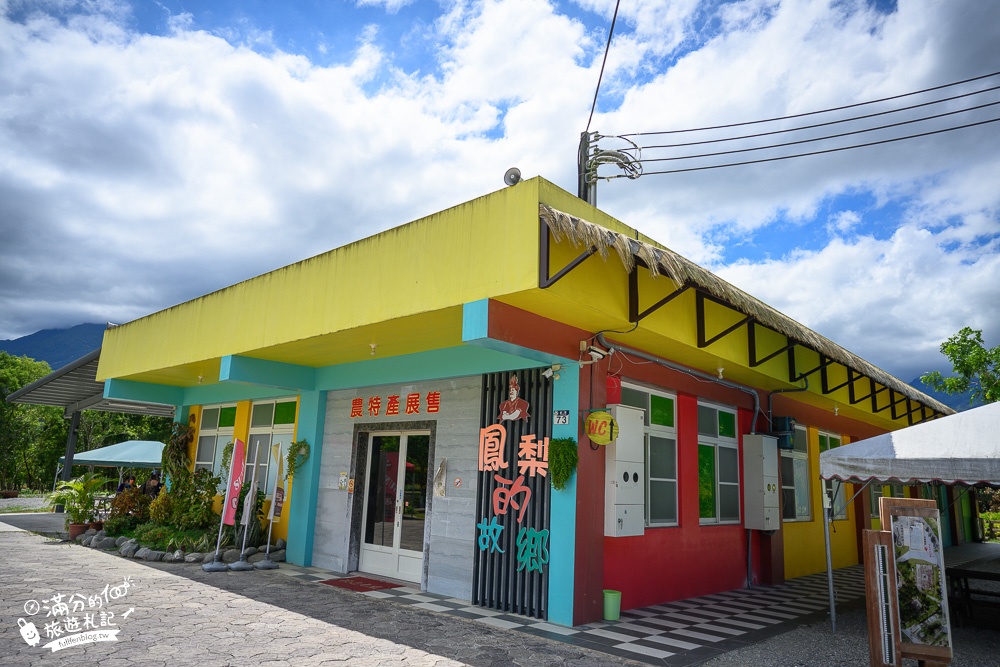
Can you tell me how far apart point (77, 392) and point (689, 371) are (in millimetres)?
14689

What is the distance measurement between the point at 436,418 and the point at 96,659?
4.36 meters

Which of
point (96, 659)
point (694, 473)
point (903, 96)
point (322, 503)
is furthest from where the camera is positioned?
point (322, 503)

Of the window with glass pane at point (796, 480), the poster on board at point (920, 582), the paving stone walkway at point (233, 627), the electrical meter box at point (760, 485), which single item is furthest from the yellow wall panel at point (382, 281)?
the window with glass pane at point (796, 480)

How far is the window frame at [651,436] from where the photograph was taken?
25.5 ft

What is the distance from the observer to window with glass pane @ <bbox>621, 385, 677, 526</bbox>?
→ 7.83m

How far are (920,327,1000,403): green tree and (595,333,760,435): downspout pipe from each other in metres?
12.5

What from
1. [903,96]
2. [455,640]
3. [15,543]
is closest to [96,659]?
[455,640]

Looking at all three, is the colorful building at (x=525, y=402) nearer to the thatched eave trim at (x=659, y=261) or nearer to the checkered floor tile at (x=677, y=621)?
the thatched eave trim at (x=659, y=261)

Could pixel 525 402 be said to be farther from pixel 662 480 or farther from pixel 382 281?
pixel 662 480

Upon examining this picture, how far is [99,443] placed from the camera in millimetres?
30734

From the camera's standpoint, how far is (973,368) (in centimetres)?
1873

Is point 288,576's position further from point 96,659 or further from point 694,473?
point 694,473

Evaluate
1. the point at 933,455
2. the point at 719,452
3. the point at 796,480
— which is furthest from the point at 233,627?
the point at 796,480

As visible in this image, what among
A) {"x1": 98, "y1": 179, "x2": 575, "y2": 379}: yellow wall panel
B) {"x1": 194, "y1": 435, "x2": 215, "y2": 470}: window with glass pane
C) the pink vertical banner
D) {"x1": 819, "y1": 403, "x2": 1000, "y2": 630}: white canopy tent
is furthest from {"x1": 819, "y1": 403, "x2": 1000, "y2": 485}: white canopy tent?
{"x1": 194, "y1": 435, "x2": 215, "y2": 470}: window with glass pane
